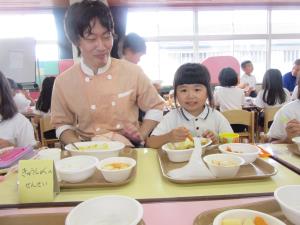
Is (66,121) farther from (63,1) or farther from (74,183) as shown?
(63,1)

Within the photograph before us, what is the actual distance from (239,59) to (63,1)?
490 centimetres

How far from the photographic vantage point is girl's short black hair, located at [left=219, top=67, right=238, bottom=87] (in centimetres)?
405

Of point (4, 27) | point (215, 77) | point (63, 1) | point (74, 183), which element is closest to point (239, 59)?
point (215, 77)

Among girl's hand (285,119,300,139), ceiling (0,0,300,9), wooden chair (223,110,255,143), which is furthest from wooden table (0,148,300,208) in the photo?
ceiling (0,0,300,9)

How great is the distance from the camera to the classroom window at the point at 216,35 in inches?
302

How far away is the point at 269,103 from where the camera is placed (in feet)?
13.0

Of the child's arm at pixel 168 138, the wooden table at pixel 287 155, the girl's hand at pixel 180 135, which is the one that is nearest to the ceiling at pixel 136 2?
the child's arm at pixel 168 138

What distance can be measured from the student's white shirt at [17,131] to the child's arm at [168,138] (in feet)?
2.69

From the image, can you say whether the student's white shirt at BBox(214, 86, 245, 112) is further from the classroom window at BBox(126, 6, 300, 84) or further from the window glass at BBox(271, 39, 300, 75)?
the window glass at BBox(271, 39, 300, 75)

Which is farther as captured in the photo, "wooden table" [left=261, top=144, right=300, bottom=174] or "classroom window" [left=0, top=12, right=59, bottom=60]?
"classroom window" [left=0, top=12, right=59, bottom=60]

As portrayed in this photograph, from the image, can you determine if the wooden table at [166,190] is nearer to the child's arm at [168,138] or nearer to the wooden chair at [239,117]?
the child's arm at [168,138]

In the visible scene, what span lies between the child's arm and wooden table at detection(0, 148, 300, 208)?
328 millimetres

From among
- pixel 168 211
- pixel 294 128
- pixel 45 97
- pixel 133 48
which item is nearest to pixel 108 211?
pixel 168 211

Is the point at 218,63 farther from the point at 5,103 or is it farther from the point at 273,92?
the point at 5,103
